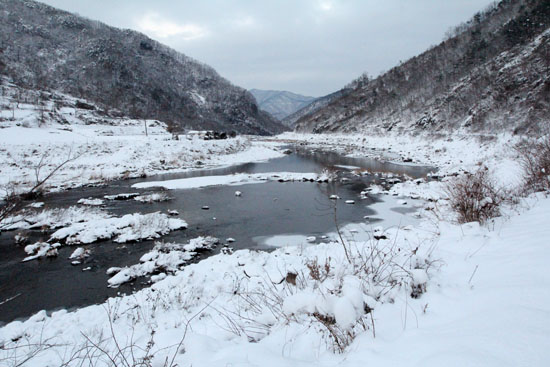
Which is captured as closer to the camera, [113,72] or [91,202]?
[91,202]

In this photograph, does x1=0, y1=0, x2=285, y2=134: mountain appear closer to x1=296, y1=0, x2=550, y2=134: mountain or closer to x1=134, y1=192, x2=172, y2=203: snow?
x1=134, y1=192, x2=172, y2=203: snow

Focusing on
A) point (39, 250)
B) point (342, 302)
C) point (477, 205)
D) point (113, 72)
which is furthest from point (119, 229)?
point (113, 72)

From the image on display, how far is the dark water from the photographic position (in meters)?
6.08

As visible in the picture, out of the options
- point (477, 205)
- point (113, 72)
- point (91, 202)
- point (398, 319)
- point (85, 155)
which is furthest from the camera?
point (113, 72)

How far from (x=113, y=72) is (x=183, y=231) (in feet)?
368

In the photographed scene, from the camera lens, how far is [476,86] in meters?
36.2

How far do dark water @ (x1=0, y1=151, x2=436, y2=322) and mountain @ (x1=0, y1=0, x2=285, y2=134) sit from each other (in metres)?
46.8

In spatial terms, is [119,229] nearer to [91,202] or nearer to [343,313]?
[91,202]

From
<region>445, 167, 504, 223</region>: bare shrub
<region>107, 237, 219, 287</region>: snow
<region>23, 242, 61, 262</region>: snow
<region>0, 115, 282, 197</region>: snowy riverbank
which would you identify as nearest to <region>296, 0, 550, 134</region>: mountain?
<region>445, 167, 504, 223</region>: bare shrub

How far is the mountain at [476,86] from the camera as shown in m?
24.5

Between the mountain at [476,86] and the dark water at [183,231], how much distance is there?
13.6 metres

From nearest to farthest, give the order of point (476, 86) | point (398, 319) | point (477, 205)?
1. point (398, 319)
2. point (477, 205)
3. point (476, 86)

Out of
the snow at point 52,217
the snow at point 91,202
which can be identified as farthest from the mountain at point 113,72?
the snow at point 52,217

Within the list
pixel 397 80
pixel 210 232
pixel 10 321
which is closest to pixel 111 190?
pixel 210 232
